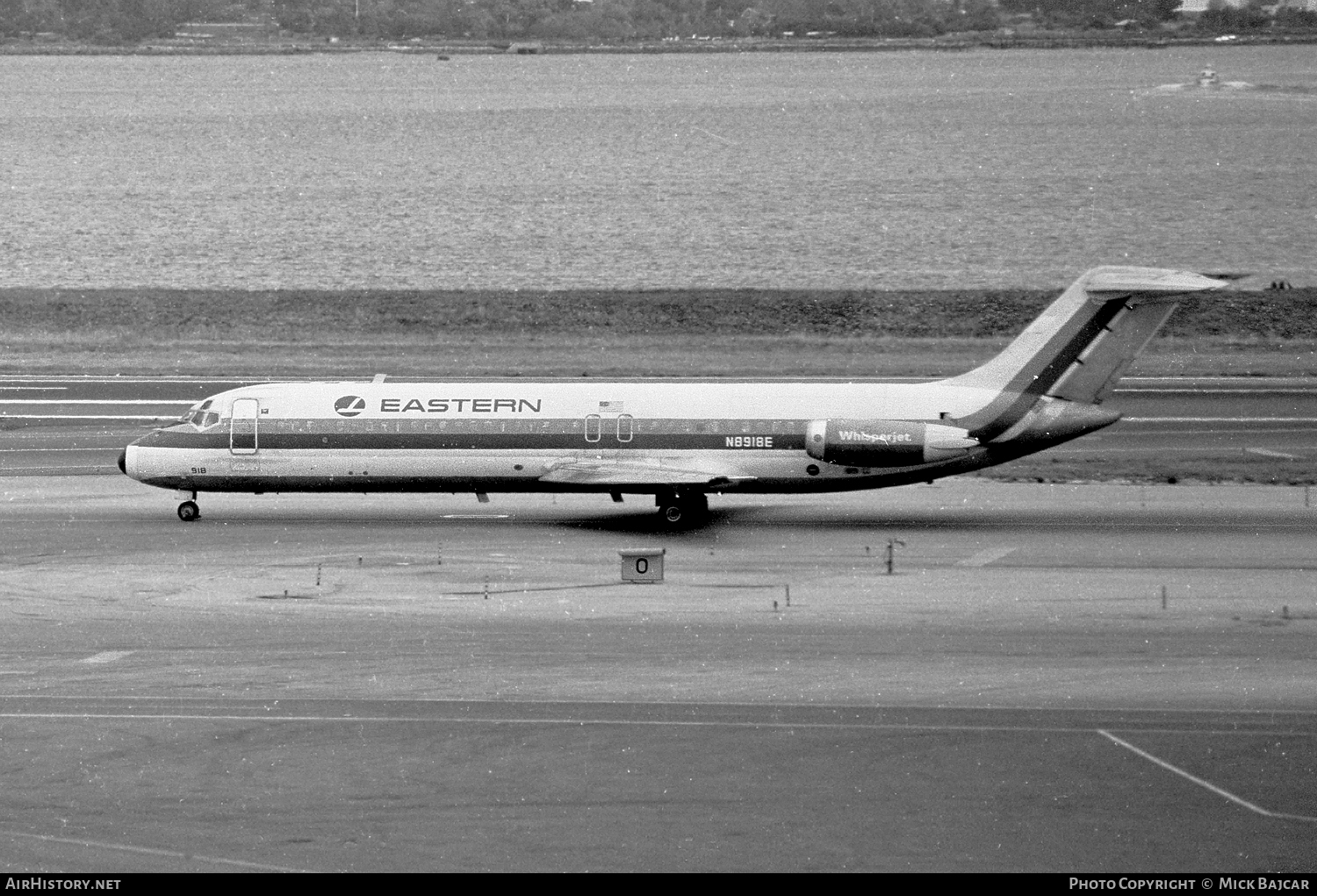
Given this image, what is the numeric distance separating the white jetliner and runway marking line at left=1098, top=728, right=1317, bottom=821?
16.8 metres

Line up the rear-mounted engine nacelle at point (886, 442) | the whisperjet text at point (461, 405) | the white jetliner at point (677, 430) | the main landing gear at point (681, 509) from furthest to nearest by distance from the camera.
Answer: the whisperjet text at point (461, 405) < the main landing gear at point (681, 509) < the white jetliner at point (677, 430) < the rear-mounted engine nacelle at point (886, 442)

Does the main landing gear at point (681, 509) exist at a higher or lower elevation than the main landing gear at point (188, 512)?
higher

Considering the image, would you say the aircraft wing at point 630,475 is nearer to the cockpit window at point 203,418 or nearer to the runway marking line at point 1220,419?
the cockpit window at point 203,418

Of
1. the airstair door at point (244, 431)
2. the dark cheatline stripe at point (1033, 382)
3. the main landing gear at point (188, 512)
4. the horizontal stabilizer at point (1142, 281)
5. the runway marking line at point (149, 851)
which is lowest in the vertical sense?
the main landing gear at point (188, 512)

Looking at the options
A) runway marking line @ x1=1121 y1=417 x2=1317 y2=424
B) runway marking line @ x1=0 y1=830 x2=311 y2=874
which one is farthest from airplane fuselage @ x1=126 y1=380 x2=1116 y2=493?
runway marking line @ x1=0 y1=830 x2=311 y2=874

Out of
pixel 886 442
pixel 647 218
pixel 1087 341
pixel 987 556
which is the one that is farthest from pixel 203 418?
pixel 647 218

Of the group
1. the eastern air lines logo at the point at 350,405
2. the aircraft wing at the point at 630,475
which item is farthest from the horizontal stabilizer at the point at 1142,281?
the eastern air lines logo at the point at 350,405

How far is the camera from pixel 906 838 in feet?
73.2

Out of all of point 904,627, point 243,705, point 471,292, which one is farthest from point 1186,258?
point 243,705

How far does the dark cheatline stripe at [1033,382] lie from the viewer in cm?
4288

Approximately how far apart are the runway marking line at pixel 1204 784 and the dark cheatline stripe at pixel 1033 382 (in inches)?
662

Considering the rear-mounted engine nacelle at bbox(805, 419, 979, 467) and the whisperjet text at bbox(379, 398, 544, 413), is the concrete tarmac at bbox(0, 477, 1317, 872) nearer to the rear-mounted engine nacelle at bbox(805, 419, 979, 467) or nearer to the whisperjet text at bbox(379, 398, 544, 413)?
the rear-mounted engine nacelle at bbox(805, 419, 979, 467)

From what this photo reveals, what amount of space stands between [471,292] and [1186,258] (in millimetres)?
59532

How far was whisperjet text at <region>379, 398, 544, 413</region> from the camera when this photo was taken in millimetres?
44188
